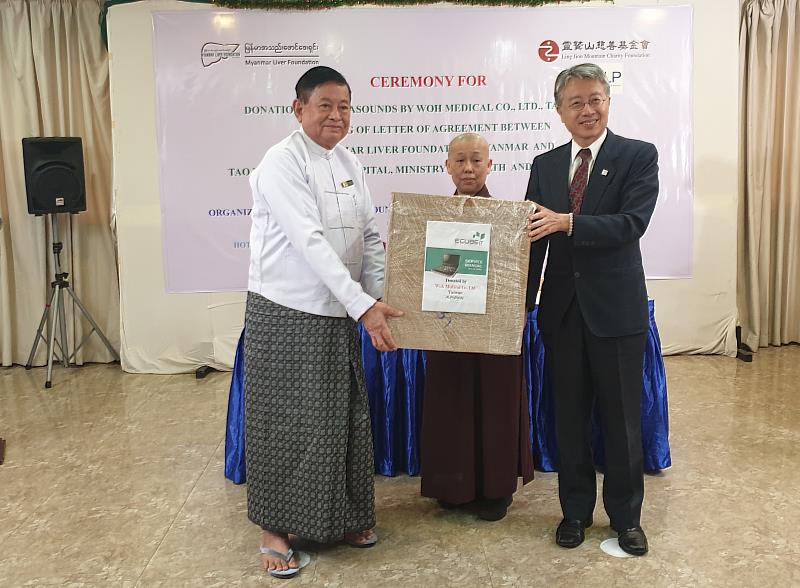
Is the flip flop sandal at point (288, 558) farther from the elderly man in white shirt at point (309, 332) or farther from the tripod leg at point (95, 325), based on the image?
the tripod leg at point (95, 325)

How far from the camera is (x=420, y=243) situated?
247 cm

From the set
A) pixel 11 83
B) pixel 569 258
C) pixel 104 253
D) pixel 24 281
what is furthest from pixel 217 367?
pixel 569 258

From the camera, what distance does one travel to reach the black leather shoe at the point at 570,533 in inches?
109

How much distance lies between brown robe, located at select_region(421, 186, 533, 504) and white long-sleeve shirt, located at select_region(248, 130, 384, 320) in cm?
56

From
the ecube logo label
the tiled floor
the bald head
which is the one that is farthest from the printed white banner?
the bald head

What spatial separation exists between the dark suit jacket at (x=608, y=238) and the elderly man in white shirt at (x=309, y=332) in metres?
0.62

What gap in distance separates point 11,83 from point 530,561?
482 cm

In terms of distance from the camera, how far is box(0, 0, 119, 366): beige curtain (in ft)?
18.1

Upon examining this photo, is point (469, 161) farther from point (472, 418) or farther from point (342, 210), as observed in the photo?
point (472, 418)

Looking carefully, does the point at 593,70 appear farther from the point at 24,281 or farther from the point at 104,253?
the point at 24,281

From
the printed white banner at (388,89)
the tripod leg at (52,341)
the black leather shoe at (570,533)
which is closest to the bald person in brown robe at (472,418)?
the black leather shoe at (570,533)

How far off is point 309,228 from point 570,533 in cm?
139

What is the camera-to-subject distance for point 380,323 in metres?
2.45

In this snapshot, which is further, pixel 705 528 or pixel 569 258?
pixel 705 528
